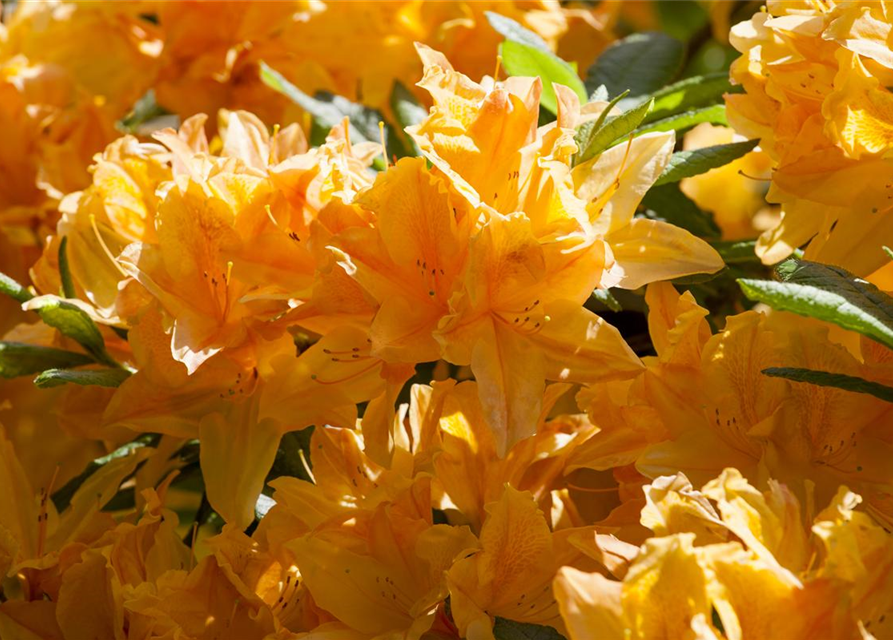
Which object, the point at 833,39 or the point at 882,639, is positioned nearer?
the point at 882,639

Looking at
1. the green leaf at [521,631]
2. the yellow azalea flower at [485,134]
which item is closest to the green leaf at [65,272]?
the yellow azalea flower at [485,134]

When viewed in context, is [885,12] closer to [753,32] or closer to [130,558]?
[753,32]

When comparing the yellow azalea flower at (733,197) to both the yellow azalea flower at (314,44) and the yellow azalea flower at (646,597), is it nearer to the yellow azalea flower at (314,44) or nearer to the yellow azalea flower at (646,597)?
the yellow azalea flower at (314,44)

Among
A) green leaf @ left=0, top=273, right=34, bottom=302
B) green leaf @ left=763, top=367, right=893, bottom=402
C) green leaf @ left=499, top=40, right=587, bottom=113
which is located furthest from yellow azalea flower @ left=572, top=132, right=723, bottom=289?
green leaf @ left=0, top=273, right=34, bottom=302

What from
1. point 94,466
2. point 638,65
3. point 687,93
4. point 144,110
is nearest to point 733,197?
point 638,65

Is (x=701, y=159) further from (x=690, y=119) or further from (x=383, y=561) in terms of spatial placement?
(x=383, y=561)

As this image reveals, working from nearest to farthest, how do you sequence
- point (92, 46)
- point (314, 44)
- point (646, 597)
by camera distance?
1. point (646, 597)
2. point (314, 44)
3. point (92, 46)

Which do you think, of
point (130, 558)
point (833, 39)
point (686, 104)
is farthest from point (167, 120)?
point (833, 39)
